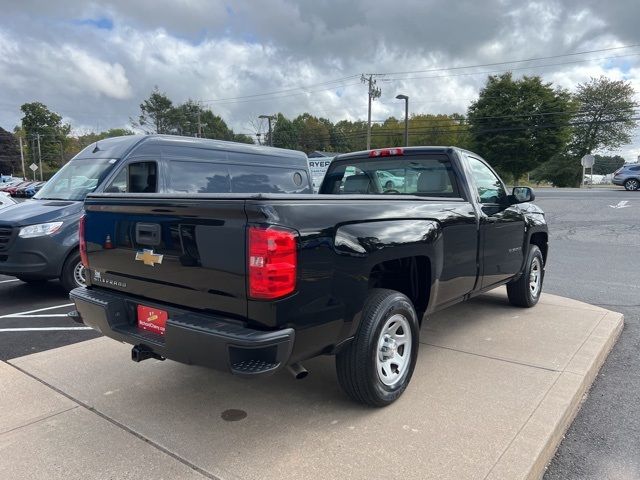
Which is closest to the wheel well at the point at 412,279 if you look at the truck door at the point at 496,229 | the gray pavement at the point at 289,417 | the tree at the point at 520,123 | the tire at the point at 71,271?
the gray pavement at the point at 289,417

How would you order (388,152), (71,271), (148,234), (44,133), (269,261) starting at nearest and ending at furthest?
(269,261) → (148,234) → (388,152) → (71,271) → (44,133)

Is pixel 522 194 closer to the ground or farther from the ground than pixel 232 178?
closer to the ground

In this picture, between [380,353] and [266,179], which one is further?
[266,179]

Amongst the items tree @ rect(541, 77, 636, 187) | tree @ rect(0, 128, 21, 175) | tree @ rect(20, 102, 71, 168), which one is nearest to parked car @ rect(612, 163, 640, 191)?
tree @ rect(541, 77, 636, 187)

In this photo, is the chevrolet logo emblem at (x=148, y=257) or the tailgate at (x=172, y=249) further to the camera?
the chevrolet logo emblem at (x=148, y=257)

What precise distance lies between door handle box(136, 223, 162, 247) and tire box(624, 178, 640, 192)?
107 ft

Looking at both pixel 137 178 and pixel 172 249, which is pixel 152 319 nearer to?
pixel 172 249

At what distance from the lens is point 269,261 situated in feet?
8.19

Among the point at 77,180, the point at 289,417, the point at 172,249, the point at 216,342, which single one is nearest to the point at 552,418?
the point at 289,417

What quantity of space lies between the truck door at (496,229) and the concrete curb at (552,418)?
1010 millimetres

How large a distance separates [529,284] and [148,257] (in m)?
4.46

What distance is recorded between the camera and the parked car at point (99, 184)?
638 cm

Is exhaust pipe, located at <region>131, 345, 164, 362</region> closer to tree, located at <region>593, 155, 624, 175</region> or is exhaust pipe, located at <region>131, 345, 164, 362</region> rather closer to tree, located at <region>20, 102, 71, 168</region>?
tree, located at <region>20, 102, 71, 168</region>

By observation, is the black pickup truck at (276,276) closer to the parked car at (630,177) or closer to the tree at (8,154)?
the parked car at (630,177)
